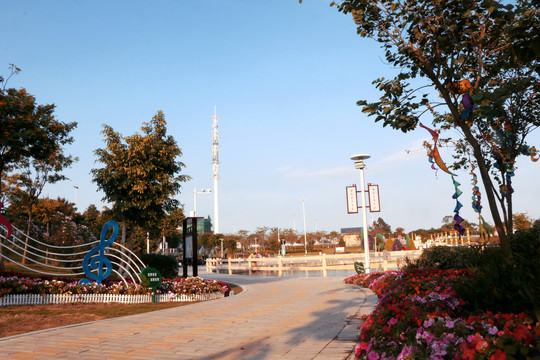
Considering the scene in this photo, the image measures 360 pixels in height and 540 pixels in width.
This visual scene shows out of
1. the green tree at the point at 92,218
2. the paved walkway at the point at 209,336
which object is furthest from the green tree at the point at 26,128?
the green tree at the point at 92,218

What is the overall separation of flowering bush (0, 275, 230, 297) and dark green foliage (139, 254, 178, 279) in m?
4.97

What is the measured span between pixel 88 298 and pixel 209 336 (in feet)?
25.0

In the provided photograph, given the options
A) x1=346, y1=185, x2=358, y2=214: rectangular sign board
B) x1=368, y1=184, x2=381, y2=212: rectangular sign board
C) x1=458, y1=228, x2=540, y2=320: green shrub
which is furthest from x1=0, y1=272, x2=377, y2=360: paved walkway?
x1=346, y1=185, x2=358, y2=214: rectangular sign board

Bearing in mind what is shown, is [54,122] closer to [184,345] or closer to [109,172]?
[109,172]

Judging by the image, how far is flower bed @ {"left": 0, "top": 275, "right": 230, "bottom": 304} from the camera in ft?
40.9

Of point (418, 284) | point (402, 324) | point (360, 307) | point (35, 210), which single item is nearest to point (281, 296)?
point (360, 307)

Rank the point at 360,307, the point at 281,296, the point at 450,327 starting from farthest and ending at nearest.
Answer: the point at 281,296 → the point at 360,307 → the point at 450,327

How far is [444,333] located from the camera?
151 inches

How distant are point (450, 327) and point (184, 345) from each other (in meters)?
4.40

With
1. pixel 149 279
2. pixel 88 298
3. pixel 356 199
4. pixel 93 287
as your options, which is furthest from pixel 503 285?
pixel 356 199

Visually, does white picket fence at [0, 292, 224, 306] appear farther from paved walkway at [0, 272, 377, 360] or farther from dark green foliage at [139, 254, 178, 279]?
dark green foliage at [139, 254, 178, 279]

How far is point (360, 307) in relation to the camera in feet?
34.5

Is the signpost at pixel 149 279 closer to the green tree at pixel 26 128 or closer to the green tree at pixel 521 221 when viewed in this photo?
the green tree at pixel 26 128

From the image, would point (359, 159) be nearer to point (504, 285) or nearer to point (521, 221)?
point (504, 285)
